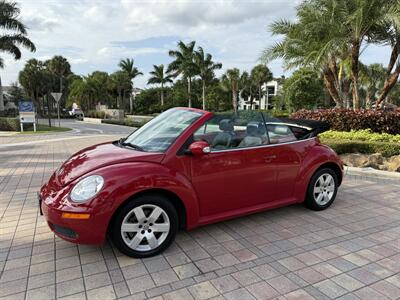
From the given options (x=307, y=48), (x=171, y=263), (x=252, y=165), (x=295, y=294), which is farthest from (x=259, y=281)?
(x=307, y=48)

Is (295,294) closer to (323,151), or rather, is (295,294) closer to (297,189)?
(297,189)

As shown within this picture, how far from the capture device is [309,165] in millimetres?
4070

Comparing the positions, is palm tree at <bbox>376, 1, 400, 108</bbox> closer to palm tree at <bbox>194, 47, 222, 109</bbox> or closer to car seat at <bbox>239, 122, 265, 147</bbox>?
car seat at <bbox>239, 122, 265, 147</bbox>

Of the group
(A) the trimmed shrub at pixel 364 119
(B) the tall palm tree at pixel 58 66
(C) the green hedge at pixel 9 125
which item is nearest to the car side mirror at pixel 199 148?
(A) the trimmed shrub at pixel 364 119

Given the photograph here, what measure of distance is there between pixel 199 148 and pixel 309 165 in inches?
69.4

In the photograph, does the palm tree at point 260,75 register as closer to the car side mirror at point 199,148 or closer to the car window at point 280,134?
the car window at point 280,134

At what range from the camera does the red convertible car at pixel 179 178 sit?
9.25ft

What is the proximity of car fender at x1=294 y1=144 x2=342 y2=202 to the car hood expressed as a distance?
196 cm

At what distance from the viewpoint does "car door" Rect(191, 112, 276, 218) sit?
326 cm

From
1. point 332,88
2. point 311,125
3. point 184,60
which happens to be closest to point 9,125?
point 332,88

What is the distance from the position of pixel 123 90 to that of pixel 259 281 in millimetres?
53878

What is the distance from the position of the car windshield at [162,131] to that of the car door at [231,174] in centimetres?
25

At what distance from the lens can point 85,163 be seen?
10.6 ft

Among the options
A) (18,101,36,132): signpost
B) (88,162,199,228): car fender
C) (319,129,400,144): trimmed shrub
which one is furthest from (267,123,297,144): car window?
(18,101,36,132): signpost
